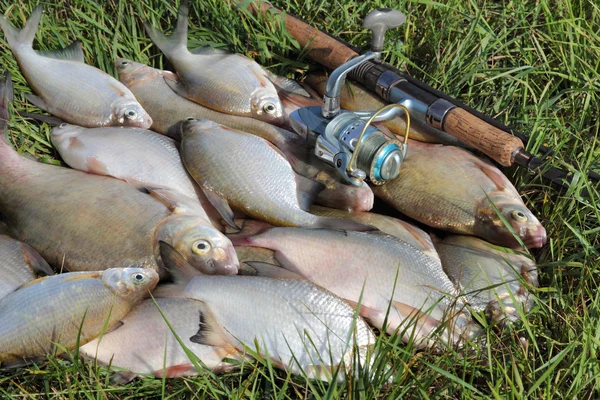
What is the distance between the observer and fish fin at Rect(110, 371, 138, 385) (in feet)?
7.94

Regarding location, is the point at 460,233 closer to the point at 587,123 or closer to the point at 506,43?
the point at 587,123

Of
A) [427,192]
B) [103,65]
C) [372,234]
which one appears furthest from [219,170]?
[103,65]

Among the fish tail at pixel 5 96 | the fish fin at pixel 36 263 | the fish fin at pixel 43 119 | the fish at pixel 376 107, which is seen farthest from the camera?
the fish fin at pixel 43 119

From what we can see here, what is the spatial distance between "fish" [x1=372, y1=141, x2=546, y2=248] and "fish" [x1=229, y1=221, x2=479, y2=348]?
0.31 m

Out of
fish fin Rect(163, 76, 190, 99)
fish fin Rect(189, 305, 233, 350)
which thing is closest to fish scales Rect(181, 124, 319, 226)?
fish fin Rect(163, 76, 190, 99)

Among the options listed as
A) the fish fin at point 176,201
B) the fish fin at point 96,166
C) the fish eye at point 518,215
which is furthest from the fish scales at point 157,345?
the fish eye at point 518,215

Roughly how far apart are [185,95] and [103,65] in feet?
1.87

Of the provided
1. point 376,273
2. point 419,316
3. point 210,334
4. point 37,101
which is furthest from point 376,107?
point 37,101

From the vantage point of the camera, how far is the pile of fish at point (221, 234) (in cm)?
245

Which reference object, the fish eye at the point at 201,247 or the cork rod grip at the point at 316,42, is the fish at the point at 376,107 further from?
the fish eye at the point at 201,247

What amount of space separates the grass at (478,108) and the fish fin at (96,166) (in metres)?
0.31

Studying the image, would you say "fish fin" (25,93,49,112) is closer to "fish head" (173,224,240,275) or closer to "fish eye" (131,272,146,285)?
"fish head" (173,224,240,275)

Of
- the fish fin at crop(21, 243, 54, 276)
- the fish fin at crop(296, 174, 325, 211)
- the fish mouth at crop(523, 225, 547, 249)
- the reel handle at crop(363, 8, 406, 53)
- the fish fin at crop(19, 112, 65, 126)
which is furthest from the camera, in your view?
the fish fin at crop(19, 112, 65, 126)

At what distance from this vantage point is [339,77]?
9.90 ft
